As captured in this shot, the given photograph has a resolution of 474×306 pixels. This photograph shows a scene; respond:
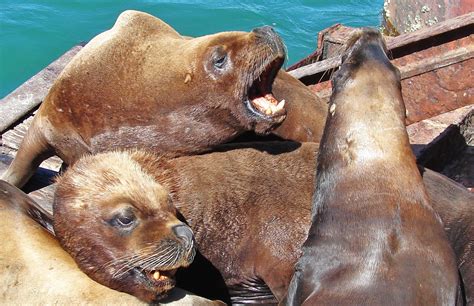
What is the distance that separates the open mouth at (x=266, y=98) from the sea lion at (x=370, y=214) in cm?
44

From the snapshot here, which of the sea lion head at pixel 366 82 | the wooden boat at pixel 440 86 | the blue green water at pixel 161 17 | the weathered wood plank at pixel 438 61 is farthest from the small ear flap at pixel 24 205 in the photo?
the blue green water at pixel 161 17

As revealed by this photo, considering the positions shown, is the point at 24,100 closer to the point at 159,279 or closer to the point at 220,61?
the point at 220,61

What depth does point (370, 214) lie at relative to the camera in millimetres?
3814

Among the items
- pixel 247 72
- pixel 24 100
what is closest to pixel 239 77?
pixel 247 72

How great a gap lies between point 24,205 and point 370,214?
5.11ft

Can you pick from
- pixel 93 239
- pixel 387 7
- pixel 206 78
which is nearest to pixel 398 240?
pixel 93 239

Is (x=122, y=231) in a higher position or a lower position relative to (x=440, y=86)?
higher

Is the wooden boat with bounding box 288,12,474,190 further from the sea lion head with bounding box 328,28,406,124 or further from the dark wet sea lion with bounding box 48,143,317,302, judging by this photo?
the dark wet sea lion with bounding box 48,143,317,302

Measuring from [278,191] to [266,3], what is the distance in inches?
471

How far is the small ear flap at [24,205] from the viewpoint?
409cm

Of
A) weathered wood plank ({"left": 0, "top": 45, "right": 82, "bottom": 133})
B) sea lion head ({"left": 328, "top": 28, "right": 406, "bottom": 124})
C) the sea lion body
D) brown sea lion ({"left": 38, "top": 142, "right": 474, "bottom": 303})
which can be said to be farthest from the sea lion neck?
weathered wood plank ({"left": 0, "top": 45, "right": 82, "bottom": 133})

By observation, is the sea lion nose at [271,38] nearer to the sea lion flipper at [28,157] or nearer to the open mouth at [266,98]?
the open mouth at [266,98]

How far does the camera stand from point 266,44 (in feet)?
15.6

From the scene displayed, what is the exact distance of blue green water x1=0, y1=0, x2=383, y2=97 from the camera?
14406 mm
